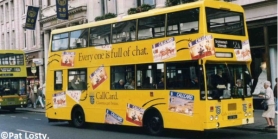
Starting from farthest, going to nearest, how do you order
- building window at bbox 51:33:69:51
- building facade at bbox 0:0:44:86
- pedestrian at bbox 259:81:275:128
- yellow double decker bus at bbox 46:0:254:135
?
1. building facade at bbox 0:0:44:86
2. building window at bbox 51:33:69:51
3. pedestrian at bbox 259:81:275:128
4. yellow double decker bus at bbox 46:0:254:135

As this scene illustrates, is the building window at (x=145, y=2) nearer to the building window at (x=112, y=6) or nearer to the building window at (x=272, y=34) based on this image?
the building window at (x=112, y=6)

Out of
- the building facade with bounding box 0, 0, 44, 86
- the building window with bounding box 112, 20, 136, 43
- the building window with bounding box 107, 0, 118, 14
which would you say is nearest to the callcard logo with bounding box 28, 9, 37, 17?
the building facade with bounding box 0, 0, 44, 86

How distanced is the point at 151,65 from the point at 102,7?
20.2m

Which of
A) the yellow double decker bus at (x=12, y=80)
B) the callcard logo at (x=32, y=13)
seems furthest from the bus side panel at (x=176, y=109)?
the callcard logo at (x=32, y=13)

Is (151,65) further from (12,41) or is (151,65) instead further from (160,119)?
(12,41)

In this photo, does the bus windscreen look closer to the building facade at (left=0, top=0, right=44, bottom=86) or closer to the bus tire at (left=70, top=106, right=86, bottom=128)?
the bus tire at (left=70, top=106, right=86, bottom=128)

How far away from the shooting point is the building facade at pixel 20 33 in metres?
45.0

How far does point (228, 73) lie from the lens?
1386 centimetres

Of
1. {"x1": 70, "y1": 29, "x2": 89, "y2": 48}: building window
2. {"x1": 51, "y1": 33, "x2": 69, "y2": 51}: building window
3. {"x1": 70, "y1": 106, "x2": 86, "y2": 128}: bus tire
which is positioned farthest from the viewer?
{"x1": 51, "y1": 33, "x2": 69, "y2": 51}: building window

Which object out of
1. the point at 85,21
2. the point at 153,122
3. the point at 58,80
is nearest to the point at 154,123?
the point at 153,122

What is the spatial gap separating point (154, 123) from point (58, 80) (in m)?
6.26

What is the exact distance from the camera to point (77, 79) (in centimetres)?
1855

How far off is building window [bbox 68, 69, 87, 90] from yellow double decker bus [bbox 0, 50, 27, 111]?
38.4ft

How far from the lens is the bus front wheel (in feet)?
60.6
